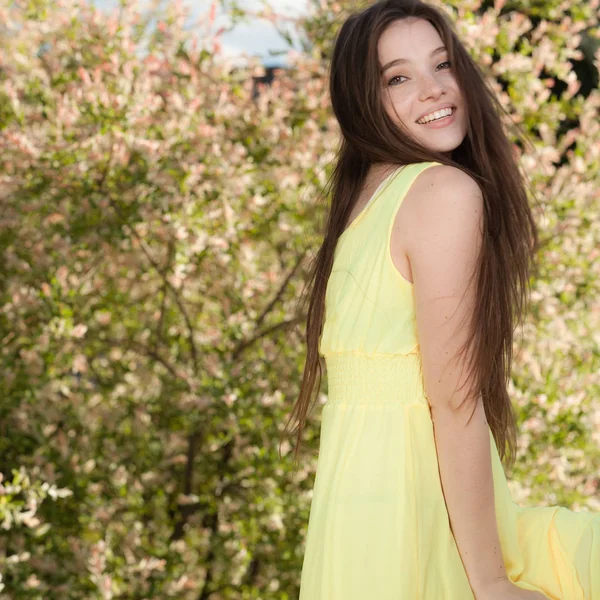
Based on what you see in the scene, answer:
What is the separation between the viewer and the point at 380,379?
1628 millimetres

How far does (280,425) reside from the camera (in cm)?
342

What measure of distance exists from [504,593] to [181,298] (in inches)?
96.9

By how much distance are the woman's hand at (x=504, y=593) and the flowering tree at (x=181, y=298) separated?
176cm

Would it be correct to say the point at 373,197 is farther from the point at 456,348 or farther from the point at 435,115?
the point at 456,348

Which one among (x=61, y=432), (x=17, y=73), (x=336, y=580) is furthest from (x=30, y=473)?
(x=336, y=580)

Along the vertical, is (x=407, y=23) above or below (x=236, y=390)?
above

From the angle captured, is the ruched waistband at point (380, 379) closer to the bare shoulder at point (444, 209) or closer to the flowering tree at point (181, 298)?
the bare shoulder at point (444, 209)

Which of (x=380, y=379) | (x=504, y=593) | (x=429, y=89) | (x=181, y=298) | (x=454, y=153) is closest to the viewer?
(x=504, y=593)

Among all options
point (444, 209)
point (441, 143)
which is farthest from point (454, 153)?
point (444, 209)

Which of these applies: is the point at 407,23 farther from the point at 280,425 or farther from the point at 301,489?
the point at 301,489

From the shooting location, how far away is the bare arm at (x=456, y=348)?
153 cm

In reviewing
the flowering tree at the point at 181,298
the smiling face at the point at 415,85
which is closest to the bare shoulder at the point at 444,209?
the smiling face at the point at 415,85

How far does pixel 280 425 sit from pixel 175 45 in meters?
1.54

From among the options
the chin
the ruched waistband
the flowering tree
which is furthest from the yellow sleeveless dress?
the flowering tree
